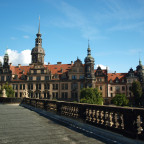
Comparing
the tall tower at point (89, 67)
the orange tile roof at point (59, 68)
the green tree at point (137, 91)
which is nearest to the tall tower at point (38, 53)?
the orange tile roof at point (59, 68)

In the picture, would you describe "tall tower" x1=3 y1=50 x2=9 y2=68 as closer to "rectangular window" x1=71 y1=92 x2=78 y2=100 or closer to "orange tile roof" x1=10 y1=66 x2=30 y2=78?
"orange tile roof" x1=10 y1=66 x2=30 y2=78

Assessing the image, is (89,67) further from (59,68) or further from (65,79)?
(59,68)

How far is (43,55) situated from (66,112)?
6916 centimetres

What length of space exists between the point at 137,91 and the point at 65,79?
23477mm

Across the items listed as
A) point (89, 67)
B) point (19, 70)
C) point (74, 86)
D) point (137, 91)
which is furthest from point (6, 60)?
point (137, 91)

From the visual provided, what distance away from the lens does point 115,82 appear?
6969 centimetres

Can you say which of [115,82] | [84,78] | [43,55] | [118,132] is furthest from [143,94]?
[118,132]

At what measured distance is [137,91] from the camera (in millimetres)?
61688

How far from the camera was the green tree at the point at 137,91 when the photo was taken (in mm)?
61344

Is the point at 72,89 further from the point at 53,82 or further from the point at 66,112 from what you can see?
the point at 66,112

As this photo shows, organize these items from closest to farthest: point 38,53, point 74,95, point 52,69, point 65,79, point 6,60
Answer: point 74,95
point 65,79
point 52,69
point 6,60
point 38,53

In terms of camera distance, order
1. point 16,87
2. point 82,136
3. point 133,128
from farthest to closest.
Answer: point 16,87 < point 82,136 < point 133,128

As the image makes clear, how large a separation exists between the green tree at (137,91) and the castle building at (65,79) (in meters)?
4.81

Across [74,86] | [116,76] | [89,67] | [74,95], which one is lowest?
[74,95]
